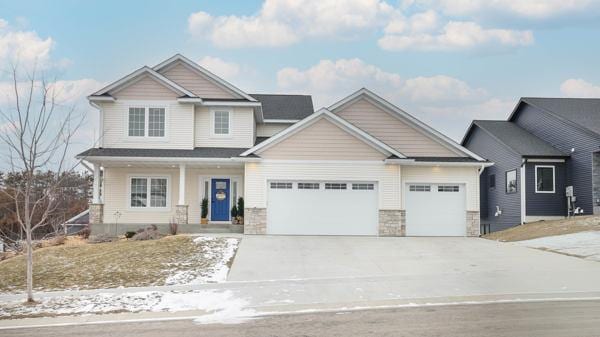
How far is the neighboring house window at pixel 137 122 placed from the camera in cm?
2188

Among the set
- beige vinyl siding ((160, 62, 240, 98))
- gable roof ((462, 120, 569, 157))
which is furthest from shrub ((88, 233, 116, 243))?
gable roof ((462, 120, 569, 157))

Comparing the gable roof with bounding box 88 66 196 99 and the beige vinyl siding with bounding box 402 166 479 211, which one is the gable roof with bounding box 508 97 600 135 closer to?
the beige vinyl siding with bounding box 402 166 479 211

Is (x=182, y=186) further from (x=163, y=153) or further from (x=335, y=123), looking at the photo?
(x=335, y=123)

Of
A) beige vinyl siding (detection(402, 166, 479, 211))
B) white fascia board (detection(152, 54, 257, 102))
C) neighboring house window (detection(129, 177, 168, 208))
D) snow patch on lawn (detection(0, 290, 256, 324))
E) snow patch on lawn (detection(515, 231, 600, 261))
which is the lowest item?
snow patch on lawn (detection(0, 290, 256, 324))

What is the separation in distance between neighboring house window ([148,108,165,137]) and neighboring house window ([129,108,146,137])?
241mm

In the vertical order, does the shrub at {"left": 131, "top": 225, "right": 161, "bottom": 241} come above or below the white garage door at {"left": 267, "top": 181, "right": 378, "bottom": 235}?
below

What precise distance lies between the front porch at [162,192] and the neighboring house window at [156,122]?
1391 millimetres

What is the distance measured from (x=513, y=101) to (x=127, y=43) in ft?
75.2

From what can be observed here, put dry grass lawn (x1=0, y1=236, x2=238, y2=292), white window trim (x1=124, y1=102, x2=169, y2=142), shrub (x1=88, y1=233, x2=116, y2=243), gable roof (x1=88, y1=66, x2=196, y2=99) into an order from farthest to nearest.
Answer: white window trim (x1=124, y1=102, x2=169, y2=142), gable roof (x1=88, y1=66, x2=196, y2=99), shrub (x1=88, y1=233, x2=116, y2=243), dry grass lawn (x1=0, y1=236, x2=238, y2=292)

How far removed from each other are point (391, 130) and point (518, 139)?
848cm

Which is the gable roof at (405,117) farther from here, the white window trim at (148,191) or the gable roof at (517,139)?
the white window trim at (148,191)

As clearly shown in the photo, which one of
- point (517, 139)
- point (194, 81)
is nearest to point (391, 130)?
point (517, 139)

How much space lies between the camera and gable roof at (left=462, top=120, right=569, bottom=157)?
82.6 feet

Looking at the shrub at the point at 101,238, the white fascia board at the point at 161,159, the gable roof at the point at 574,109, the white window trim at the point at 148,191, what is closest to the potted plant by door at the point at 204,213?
the white window trim at the point at 148,191
